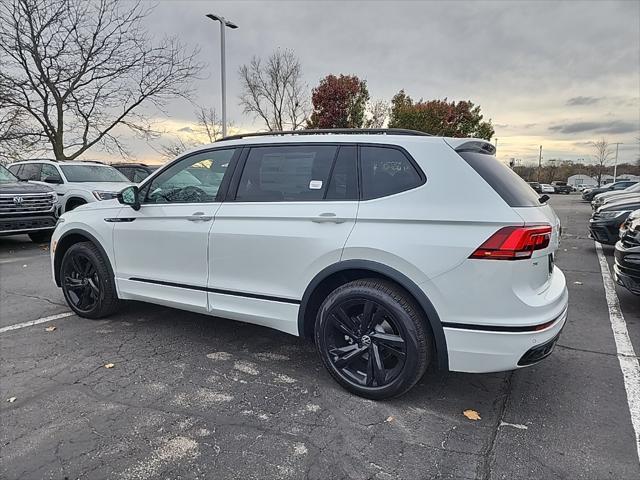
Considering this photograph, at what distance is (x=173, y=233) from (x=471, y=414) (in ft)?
8.91

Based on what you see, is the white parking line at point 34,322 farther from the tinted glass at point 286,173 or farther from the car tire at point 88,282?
the tinted glass at point 286,173

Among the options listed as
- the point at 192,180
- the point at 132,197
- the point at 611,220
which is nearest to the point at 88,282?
the point at 132,197

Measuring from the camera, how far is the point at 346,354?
312 cm

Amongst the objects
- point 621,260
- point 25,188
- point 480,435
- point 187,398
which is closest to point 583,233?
point 621,260

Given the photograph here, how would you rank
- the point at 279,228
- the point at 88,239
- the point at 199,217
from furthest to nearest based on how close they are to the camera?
the point at 88,239
the point at 199,217
the point at 279,228

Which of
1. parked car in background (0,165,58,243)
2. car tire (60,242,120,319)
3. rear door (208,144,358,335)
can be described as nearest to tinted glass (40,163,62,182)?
parked car in background (0,165,58,243)

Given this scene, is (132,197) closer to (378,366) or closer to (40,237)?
(378,366)

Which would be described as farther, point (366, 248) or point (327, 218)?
point (327, 218)

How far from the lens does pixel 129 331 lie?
4.39 metres

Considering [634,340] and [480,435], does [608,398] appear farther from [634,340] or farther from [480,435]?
[634,340]

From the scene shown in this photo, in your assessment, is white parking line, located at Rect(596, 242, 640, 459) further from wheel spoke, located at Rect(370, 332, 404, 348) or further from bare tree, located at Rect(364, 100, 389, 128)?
bare tree, located at Rect(364, 100, 389, 128)

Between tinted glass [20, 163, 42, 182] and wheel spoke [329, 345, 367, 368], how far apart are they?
35.9 feet

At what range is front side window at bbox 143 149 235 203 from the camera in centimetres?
375

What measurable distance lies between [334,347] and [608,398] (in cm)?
193
